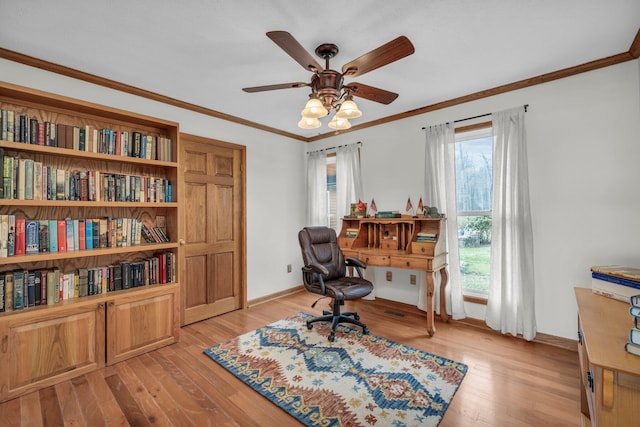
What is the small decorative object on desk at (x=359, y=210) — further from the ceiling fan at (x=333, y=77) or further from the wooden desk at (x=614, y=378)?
the wooden desk at (x=614, y=378)

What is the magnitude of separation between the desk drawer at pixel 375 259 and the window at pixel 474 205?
0.84 meters

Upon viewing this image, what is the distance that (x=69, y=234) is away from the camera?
2.19 m

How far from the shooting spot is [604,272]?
1740mm

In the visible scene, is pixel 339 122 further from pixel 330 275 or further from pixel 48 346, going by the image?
pixel 48 346

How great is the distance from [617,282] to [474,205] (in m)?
1.47

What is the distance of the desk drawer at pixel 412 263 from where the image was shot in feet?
9.19

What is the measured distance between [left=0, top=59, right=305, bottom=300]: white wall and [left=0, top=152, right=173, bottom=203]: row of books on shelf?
787 mm

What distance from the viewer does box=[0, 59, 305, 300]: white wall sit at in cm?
316

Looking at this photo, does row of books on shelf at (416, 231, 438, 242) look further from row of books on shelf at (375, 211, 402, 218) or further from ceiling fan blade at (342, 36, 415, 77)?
ceiling fan blade at (342, 36, 415, 77)

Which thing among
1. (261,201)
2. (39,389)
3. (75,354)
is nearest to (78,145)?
(75,354)

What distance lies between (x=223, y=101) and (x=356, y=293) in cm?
248

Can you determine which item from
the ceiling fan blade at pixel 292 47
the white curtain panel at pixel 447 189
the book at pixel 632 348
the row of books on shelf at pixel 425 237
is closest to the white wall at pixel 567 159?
the white curtain panel at pixel 447 189

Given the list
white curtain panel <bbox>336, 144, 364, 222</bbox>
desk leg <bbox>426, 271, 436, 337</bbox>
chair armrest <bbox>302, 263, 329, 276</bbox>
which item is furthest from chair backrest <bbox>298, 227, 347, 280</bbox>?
desk leg <bbox>426, 271, 436, 337</bbox>

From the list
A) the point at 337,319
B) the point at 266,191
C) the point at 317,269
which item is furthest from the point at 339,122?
the point at 266,191
